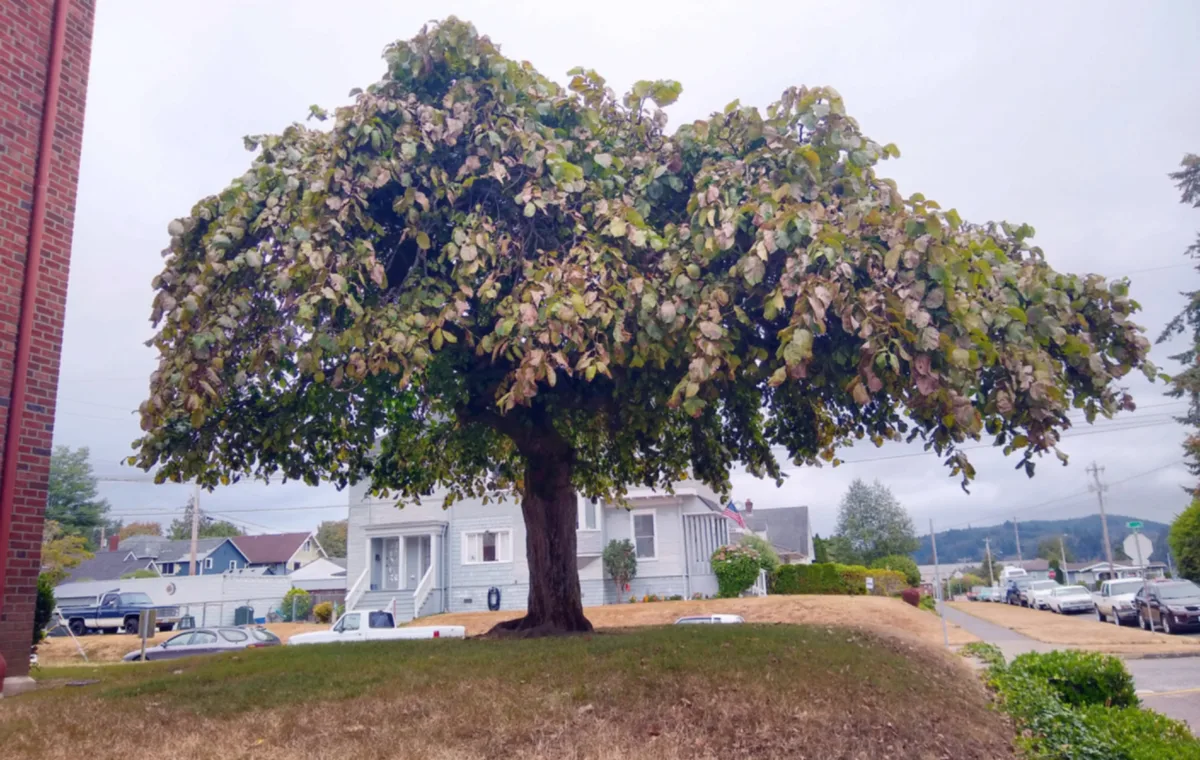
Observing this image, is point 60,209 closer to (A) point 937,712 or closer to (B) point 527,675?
(B) point 527,675

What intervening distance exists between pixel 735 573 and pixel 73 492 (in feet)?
192

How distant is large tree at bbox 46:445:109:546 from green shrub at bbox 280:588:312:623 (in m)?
31.6

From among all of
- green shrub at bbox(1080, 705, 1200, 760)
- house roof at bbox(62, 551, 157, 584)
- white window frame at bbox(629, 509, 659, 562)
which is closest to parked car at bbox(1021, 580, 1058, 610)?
white window frame at bbox(629, 509, 659, 562)

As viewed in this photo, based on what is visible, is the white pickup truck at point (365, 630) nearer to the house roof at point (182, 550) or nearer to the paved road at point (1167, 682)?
the paved road at point (1167, 682)

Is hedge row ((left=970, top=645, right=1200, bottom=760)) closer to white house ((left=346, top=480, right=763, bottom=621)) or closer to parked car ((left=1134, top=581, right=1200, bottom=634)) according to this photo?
parked car ((left=1134, top=581, right=1200, bottom=634))

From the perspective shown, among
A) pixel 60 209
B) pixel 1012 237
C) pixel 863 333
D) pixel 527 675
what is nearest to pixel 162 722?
pixel 527 675

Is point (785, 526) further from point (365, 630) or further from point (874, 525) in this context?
point (365, 630)

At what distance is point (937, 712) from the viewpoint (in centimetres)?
848

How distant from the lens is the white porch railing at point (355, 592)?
30.7 m

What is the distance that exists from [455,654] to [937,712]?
4948 mm

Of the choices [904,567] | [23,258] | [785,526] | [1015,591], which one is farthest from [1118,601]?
[785,526]

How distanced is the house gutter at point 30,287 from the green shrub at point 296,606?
32666 mm

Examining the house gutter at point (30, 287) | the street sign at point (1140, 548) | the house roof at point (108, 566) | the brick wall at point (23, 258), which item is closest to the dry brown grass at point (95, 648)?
the brick wall at point (23, 258)

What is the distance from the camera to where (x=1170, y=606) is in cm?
2525
